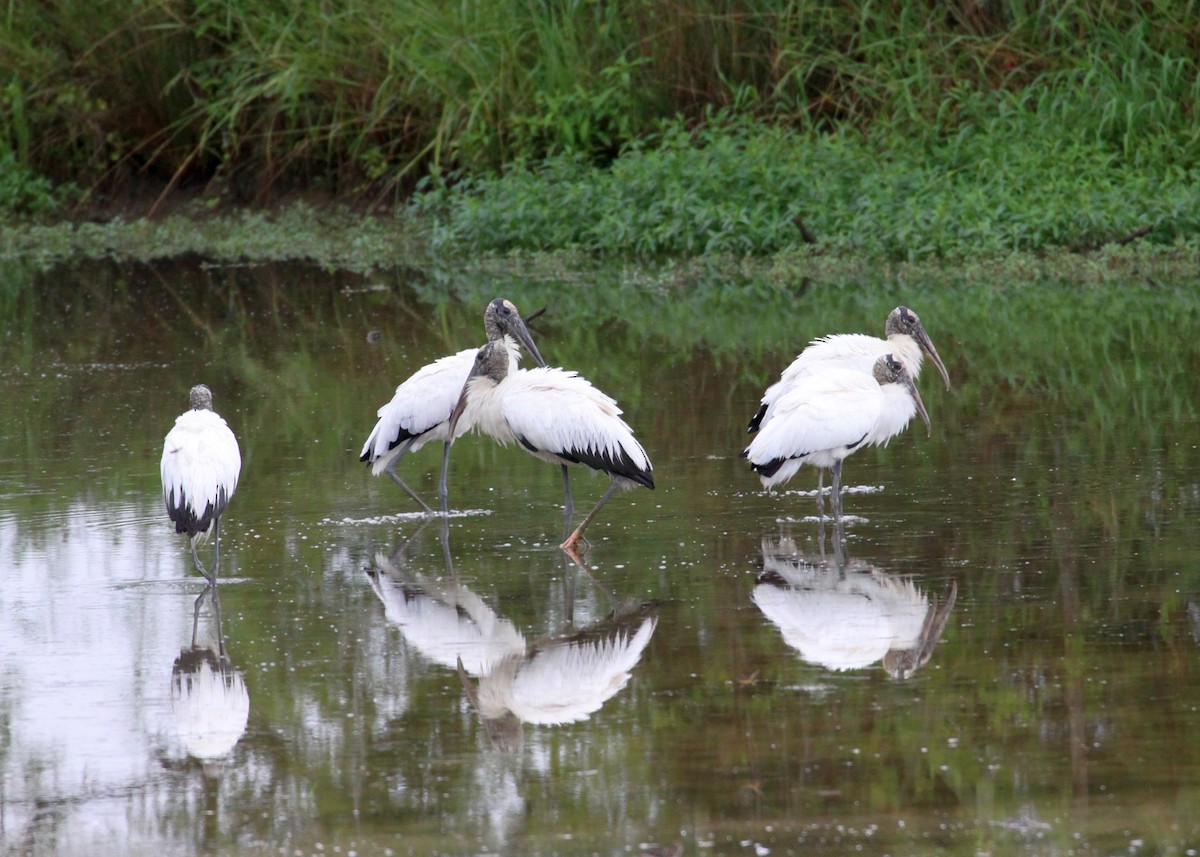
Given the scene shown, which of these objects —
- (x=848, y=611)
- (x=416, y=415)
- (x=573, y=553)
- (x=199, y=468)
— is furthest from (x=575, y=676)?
(x=416, y=415)

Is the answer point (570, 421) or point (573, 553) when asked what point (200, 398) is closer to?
point (570, 421)

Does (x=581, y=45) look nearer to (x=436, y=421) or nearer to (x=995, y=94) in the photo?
(x=995, y=94)

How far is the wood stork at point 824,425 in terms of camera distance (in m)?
7.27

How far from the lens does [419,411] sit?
317 inches

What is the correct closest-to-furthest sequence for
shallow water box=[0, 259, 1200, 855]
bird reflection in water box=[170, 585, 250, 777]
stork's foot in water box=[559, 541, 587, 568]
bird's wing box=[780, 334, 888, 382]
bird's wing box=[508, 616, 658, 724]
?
shallow water box=[0, 259, 1200, 855] → bird reflection in water box=[170, 585, 250, 777] → bird's wing box=[508, 616, 658, 724] → stork's foot in water box=[559, 541, 587, 568] → bird's wing box=[780, 334, 888, 382]

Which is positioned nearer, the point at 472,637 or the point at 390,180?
the point at 472,637

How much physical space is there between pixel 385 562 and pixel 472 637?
3.81ft

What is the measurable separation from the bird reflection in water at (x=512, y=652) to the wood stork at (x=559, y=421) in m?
0.76

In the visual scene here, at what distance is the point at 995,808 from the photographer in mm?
4164

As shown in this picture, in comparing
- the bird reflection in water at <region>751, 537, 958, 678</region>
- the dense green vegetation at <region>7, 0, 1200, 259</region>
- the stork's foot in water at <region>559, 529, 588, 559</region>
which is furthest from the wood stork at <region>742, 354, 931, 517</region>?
the dense green vegetation at <region>7, 0, 1200, 259</region>

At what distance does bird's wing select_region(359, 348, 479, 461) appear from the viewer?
316 inches

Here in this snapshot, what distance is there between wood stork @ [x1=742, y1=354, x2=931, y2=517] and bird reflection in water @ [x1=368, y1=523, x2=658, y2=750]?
1.16 m

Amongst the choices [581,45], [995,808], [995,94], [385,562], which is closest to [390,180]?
[581,45]

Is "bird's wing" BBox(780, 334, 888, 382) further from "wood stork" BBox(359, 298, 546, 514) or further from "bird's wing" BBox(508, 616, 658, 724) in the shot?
"bird's wing" BBox(508, 616, 658, 724)
